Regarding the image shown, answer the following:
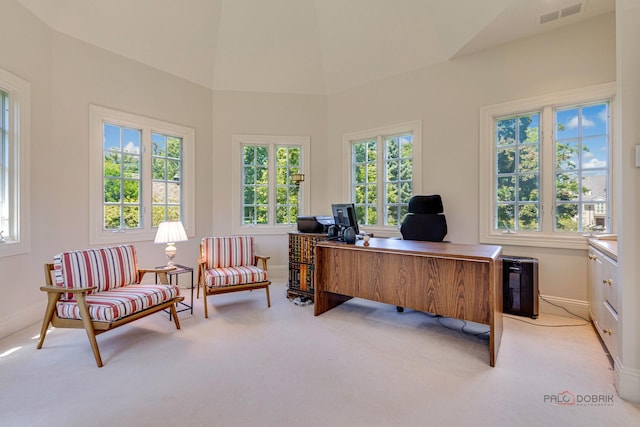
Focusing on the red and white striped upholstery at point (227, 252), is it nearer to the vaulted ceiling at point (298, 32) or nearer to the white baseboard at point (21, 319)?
the white baseboard at point (21, 319)

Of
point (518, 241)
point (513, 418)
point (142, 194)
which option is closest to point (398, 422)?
point (513, 418)

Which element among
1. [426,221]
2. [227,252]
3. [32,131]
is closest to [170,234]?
[227,252]

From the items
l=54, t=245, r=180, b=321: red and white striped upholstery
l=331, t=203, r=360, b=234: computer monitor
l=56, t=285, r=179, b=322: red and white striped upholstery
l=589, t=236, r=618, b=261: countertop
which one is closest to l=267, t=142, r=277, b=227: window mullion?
l=331, t=203, r=360, b=234: computer monitor

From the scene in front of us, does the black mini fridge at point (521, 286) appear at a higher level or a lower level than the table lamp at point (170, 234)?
lower

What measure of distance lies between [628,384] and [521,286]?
4.91ft

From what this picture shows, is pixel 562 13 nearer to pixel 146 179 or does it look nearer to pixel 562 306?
pixel 562 306

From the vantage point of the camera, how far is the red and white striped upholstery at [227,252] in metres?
3.63

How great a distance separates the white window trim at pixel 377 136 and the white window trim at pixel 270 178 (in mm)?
642

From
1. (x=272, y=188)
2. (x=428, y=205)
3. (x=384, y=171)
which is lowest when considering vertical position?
(x=428, y=205)

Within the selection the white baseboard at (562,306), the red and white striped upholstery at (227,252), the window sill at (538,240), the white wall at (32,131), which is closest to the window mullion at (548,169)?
the window sill at (538,240)

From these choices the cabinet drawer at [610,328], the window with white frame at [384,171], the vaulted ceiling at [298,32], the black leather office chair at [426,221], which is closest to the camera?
the cabinet drawer at [610,328]

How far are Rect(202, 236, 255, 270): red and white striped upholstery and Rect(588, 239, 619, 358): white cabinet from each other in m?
3.46

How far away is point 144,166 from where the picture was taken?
417cm

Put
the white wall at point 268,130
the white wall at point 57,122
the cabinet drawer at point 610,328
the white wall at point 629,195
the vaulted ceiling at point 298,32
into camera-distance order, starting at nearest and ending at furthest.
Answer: the white wall at point 629,195, the cabinet drawer at point 610,328, the white wall at point 57,122, the vaulted ceiling at point 298,32, the white wall at point 268,130
